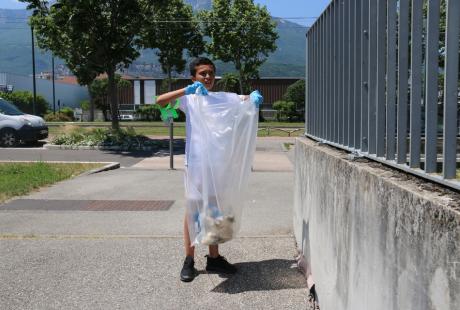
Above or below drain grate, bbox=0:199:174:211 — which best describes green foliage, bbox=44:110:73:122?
above

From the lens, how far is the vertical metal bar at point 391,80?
2584mm

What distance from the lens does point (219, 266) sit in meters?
4.67

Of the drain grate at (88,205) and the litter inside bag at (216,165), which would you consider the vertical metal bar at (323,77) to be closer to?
the litter inside bag at (216,165)

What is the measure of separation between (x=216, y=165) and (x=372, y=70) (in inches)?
61.7

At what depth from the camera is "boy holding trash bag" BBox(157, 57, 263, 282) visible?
163 inches

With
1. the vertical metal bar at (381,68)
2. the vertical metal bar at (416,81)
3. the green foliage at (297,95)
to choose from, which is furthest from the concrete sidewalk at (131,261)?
the green foliage at (297,95)

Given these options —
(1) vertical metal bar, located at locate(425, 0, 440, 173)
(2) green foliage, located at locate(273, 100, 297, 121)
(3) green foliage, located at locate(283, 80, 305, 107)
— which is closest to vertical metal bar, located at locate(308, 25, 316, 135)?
(1) vertical metal bar, located at locate(425, 0, 440, 173)

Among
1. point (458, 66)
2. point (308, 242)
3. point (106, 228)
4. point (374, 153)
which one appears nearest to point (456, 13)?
point (458, 66)

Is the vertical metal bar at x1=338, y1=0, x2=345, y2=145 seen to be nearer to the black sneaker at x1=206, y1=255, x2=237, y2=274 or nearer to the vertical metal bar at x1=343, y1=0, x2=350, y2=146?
the vertical metal bar at x1=343, y1=0, x2=350, y2=146

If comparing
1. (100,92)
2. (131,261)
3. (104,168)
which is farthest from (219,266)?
(100,92)

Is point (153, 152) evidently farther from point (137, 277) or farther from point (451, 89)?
point (451, 89)

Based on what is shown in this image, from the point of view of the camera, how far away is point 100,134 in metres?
20.5

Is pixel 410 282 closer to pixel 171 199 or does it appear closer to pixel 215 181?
pixel 215 181

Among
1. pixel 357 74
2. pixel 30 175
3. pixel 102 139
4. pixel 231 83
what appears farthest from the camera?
pixel 231 83
